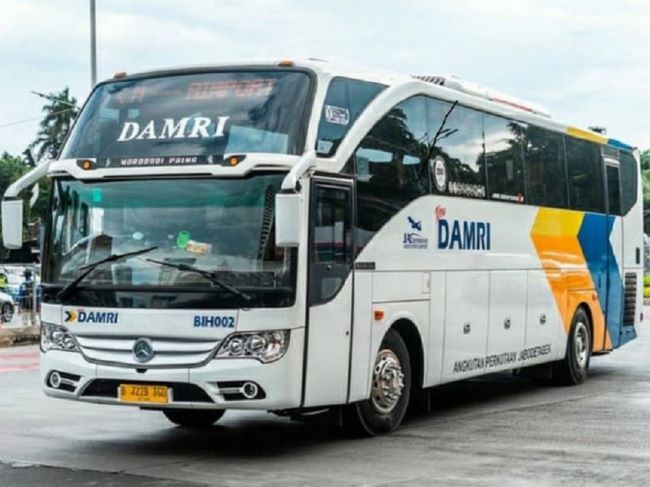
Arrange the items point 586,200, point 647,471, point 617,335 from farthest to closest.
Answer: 1. point 617,335
2. point 586,200
3. point 647,471

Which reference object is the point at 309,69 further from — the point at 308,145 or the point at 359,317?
the point at 359,317

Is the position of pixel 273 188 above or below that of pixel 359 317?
above

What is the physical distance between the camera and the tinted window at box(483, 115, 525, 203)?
13.7 metres

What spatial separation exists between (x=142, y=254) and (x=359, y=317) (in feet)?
6.63

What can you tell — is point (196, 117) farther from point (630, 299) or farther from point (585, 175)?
point (630, 299)

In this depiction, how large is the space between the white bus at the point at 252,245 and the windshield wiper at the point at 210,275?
12 mm

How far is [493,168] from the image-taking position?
13.8 m

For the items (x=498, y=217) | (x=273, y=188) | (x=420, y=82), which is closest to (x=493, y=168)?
(x=498, y=217)

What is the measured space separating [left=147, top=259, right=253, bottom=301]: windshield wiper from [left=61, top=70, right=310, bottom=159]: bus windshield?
93cm

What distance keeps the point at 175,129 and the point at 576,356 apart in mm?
8074

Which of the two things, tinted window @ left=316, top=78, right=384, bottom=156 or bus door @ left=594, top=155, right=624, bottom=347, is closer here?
tinted window @ left=316, top=78, right=384, bottom=156

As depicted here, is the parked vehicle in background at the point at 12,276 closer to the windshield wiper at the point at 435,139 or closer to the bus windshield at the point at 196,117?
the windshield wiper at the point at 435,139

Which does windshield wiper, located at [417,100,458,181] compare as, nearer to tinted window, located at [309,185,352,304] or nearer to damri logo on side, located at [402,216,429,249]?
damri logo on side, located at [402,216,429,249]

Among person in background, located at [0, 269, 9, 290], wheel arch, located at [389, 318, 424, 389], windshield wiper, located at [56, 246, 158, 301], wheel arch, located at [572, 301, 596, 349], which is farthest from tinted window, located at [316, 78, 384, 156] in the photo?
person in background, located at [0, 269, 9, 290]
